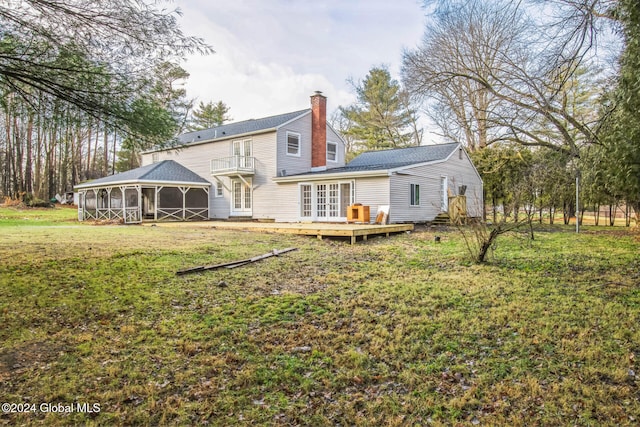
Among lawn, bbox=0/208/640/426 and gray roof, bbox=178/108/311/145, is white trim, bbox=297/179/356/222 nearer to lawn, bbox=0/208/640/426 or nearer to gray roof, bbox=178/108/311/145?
gray roof, bbox=178/108/311/145

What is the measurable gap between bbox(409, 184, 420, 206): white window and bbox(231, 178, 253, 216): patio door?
8.10m

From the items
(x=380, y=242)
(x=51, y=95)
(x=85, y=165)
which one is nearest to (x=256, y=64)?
(x=380, y=242)

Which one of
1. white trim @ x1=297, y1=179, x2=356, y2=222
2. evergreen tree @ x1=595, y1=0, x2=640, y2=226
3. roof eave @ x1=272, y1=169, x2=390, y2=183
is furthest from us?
white trim @ x1=297, y1=179, x2=356, y2=222

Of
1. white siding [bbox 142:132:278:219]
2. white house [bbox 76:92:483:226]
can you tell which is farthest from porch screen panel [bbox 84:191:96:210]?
white siding [bbox 142:132:278:219]

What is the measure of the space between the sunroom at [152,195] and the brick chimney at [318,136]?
629 cm

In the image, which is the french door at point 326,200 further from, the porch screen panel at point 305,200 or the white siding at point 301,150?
the white siding at point 301,150

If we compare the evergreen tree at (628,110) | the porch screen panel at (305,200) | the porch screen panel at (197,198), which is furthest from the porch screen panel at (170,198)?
the evergreen tree at (628,110)

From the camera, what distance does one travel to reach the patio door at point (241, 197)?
1953 cm

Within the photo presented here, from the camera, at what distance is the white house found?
15.5 meters

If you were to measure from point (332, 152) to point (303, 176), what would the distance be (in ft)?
15.1

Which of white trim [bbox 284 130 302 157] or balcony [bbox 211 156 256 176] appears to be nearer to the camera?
white trim [bbox 284 130 302 157]

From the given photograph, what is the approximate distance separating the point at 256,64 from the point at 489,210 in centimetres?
1569

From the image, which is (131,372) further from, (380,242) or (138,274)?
(380,242)

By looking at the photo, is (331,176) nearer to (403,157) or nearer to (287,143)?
(287,143)
